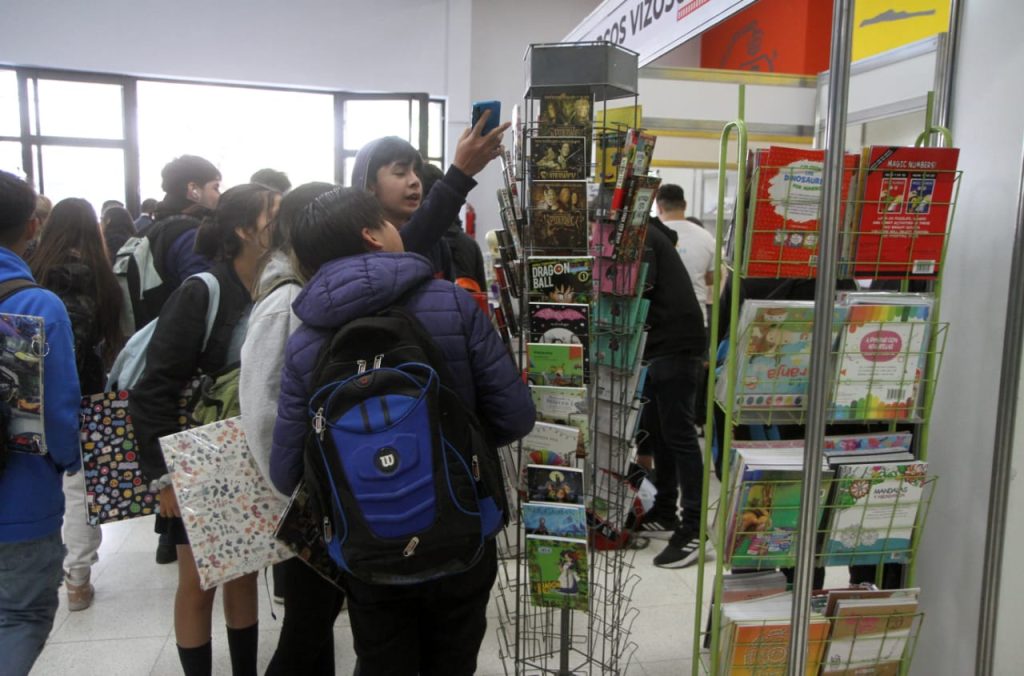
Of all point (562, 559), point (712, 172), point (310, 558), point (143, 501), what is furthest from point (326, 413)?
point (712, 172)

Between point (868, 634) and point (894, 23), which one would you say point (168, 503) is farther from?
point (894, 23)

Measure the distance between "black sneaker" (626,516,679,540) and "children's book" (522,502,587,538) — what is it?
1.80 metres

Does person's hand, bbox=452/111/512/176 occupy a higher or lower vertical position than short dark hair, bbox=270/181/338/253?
higher

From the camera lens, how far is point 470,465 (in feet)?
4.53

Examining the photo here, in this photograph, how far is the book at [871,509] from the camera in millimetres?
1689

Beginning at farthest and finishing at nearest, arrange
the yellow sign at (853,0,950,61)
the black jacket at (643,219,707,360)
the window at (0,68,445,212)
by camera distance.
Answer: the window at (0,68,445,212) → the yellow sign at (853,0,950,61) → the black jacket at (643,219,707,360)

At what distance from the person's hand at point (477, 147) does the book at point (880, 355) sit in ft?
3.04

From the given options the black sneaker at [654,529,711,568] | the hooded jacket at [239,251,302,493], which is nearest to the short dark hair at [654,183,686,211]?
the black sneaker at [654,529,711,568]

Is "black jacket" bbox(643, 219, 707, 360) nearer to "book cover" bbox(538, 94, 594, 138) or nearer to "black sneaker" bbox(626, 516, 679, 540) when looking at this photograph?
"black sneaker" bbox(626, 516, 679, 540)

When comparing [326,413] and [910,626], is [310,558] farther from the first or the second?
[910,626]

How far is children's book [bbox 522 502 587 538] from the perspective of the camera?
1.75 m

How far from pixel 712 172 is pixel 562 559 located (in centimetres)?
705

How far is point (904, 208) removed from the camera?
1.65 m

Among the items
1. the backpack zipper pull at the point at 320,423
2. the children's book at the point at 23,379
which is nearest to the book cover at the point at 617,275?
the backpack zipper pull at the point at 320,423
